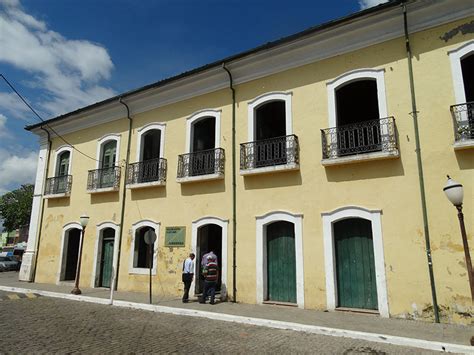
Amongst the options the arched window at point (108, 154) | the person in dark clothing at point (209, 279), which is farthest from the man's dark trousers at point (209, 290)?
the arched window at point (108, 154)

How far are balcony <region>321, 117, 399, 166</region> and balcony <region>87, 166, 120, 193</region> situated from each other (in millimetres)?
8263

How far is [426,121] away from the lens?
8.45 m

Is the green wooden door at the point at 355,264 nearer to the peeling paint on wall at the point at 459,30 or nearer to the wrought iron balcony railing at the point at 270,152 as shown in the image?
the wrought iron balcony railing at the point at 270,152

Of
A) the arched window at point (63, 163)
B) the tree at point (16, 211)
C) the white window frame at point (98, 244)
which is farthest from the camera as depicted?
the tree at point (16, 211)

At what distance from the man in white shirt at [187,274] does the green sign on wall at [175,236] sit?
1020 millimetres

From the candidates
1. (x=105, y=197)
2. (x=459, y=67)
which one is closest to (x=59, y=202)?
(x=105, y=197)

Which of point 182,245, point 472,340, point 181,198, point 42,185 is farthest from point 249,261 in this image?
point 42,185

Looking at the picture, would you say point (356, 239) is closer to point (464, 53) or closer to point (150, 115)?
point (464, 53)

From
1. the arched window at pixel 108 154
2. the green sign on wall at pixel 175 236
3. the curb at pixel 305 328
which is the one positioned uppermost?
the arched window at pixel 108 154

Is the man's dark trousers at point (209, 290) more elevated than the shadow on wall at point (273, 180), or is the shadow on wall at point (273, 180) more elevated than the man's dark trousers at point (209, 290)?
the shadow on wall at point (273, 180)

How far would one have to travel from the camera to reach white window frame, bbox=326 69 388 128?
29.9 ft

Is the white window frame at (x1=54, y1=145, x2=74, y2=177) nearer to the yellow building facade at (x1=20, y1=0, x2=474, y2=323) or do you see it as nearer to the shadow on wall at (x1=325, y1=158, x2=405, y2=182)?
the yellow building facade at (x1=20, y1=0, x2=474, y2=323)

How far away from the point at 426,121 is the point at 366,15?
10.2 ft

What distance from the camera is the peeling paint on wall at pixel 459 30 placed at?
27.3 ft
